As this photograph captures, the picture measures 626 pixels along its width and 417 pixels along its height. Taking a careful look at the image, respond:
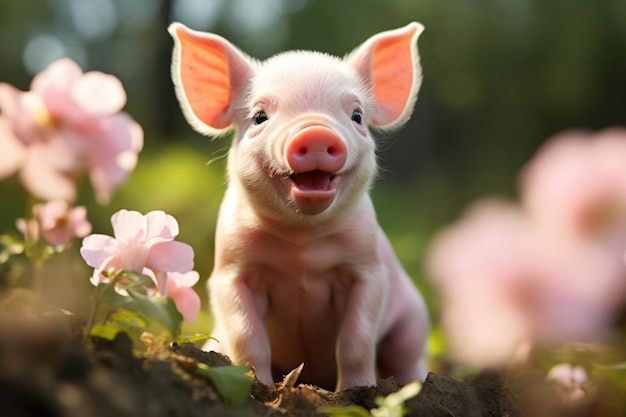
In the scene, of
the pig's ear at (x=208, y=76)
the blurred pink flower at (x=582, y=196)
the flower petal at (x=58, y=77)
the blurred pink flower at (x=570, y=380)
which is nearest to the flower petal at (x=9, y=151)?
the flower petal at (x=58, y=77)

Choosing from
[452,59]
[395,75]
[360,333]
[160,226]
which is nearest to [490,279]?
[160,226]

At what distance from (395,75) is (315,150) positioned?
4.25 feet

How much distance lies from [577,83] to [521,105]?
2.00 meters

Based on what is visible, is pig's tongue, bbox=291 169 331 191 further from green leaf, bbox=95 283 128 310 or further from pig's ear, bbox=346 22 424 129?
green leaf, bbox=95 283 128 310

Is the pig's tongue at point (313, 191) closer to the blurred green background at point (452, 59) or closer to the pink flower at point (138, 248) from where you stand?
the pink flower at point (138, 248)

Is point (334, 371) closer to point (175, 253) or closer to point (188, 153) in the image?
point (175, 253)

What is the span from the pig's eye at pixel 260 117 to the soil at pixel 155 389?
1132mm

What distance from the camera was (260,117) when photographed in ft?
11.2

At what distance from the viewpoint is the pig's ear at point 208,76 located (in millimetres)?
3693

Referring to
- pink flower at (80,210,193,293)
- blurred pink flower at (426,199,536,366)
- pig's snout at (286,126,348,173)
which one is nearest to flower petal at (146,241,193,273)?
pink flower at (80,210,193,293)

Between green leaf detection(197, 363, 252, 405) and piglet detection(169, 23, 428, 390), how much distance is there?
2.94 ft

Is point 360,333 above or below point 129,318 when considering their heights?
above

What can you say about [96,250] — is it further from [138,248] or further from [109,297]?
[109,297]

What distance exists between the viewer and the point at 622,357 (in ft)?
11.5
